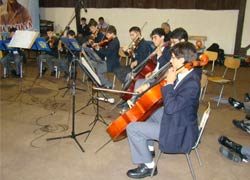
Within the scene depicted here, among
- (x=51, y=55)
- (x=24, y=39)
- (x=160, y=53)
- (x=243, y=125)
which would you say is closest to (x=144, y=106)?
(x=160, y=53)

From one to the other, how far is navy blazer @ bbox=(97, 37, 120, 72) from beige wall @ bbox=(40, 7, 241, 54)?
178 inches

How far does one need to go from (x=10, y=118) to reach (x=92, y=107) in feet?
4.03

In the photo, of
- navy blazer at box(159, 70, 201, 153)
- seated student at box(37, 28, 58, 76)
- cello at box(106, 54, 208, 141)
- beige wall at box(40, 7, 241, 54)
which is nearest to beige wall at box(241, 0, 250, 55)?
beige wall at box(40, 7, 241, 54)

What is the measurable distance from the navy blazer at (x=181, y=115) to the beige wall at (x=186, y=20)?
7.07 m

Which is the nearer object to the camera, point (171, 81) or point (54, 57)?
point (171, 81)

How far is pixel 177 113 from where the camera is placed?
2.61 metres

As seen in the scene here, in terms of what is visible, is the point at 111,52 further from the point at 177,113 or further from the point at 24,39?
the point at 177,113

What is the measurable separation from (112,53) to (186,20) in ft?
15.2

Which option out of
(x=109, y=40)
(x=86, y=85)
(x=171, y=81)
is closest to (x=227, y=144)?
(x=171, y=81)

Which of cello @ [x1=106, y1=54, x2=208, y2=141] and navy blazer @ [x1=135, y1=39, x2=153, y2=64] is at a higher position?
navy blazer @ [x1=135, y1=39, x2=153, y2=64]

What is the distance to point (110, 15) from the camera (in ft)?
34.7

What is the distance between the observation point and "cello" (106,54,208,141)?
262cm

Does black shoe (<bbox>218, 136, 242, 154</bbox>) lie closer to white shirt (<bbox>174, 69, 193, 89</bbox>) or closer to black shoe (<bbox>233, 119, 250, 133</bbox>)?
black shoe (<bbox>233, 119, 250, 133</bbox>)

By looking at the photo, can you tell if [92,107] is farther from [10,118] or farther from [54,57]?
[54,57]
